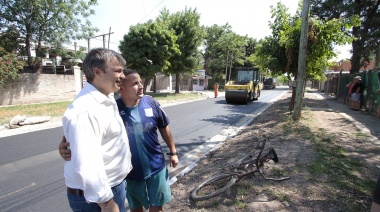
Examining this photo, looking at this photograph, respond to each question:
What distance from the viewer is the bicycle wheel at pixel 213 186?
3238mm

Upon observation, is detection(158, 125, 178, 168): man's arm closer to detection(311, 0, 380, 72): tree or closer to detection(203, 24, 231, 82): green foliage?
detection(311, 0, 380, 72): tree

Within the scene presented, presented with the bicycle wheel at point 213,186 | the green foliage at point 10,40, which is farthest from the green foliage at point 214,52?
the bicycle wheel at point 213,186

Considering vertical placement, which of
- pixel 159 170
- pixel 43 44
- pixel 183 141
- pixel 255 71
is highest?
pixel 43 44

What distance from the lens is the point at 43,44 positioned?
18.1 meters

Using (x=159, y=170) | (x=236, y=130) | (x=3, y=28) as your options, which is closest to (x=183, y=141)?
(x=236, y=130)

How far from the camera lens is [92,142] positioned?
1.33 m

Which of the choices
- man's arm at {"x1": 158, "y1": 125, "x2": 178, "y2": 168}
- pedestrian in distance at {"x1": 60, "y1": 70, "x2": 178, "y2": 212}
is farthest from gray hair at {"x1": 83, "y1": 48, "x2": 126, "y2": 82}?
man's arm at {"x1": 158, "y1": 125, "x2": 178, "y2": 168}

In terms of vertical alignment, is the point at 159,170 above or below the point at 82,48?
below

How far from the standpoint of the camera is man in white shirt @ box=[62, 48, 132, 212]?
131 cm

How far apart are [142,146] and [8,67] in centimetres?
1492

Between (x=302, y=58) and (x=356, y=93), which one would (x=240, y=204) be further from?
(x=356, y=93)

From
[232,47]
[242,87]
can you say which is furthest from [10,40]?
[232,47]

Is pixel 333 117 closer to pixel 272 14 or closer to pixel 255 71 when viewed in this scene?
pixel 272 14

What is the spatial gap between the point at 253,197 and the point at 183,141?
12.3 feet
